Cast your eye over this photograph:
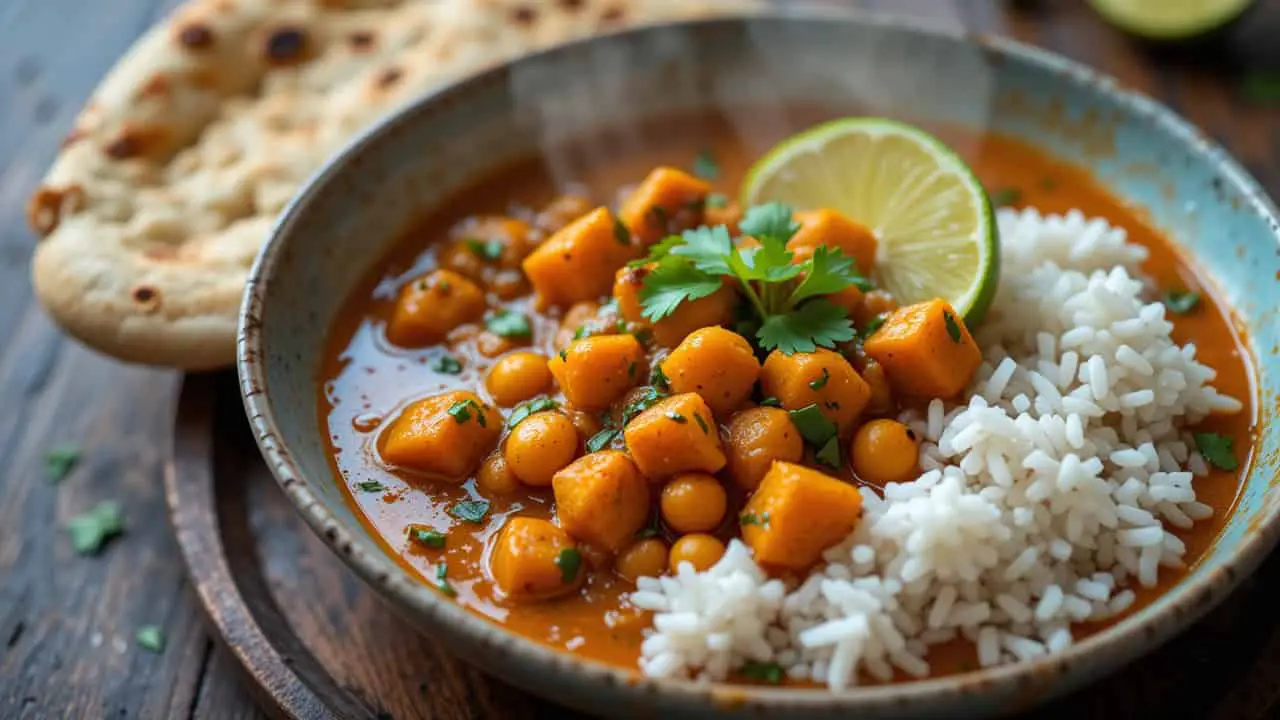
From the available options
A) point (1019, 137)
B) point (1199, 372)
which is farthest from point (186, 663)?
point (1019, 137)

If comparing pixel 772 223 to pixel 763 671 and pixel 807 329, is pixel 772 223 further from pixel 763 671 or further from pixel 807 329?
pixel 763 671

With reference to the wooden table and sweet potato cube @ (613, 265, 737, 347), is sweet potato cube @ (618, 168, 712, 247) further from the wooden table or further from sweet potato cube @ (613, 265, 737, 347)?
the wooden table

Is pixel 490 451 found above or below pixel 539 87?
below

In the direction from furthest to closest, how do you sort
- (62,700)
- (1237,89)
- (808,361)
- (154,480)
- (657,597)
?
(1237,89) < (154,480) < (62,700) < (808,361) < (657,597)

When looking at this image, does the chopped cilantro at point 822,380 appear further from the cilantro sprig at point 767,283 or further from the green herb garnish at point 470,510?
the green herb garnish at point 470,510

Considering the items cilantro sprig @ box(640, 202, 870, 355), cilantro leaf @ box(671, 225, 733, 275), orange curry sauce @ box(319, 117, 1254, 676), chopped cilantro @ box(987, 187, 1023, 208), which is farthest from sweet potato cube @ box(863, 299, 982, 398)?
chopped cilantro @ box(987, 187, 1023, 208)

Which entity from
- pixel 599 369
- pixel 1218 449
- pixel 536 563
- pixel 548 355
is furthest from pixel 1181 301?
pixel 536 563

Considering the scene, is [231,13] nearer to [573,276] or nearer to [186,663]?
[573,276]
